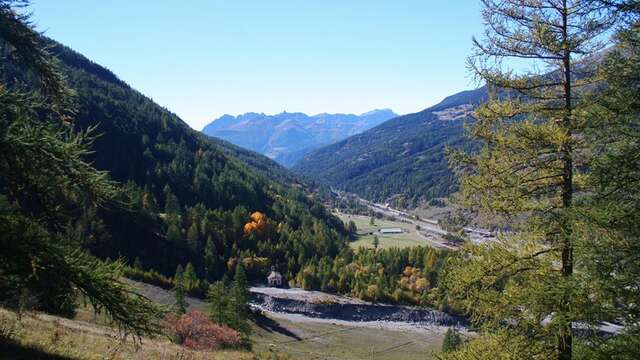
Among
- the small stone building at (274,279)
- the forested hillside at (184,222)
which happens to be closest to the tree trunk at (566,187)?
the forested hillside at (184,222)

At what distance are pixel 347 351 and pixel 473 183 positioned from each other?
248 feet

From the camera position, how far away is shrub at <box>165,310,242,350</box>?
46875mm

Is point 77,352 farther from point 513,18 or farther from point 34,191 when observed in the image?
point 513,18

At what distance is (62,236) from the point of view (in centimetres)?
1018

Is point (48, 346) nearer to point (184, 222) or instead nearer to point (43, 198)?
point (43, 198)

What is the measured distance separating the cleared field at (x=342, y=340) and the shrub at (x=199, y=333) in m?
23.8

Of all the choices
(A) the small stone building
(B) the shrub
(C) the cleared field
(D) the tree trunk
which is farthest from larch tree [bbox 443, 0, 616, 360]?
(A) the small stone building

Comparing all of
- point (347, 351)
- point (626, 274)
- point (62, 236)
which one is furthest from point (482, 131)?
point (347, 351)

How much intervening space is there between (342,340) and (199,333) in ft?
158

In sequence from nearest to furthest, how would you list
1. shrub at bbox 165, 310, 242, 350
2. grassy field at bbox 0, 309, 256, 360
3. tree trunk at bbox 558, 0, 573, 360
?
grassy field at bbox 0, 309, 256, 360, tree trunk at bbox 558, 0, 573, 360, shrub at bbox 165, 310, 242, 350

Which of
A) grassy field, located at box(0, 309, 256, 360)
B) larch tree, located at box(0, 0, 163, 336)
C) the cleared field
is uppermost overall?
larch tree, located at box(0, 0, 163, 336)

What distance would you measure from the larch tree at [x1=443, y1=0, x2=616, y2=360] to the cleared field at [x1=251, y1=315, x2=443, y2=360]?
64783mm

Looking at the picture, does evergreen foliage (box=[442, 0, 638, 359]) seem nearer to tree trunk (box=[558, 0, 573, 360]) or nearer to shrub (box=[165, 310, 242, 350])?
tree trunk (box=[558, 0, 573, 360])

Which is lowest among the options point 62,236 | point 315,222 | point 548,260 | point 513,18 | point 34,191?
point 315,222
